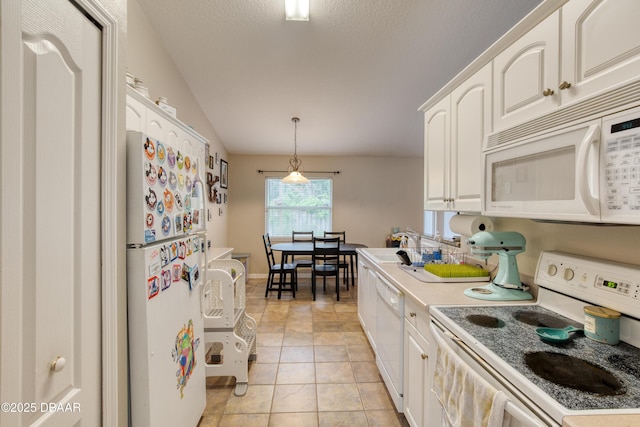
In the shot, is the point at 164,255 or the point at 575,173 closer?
the point at 575,173

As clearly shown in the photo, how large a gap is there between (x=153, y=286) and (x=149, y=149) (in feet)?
1.79

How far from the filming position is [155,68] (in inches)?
89.8

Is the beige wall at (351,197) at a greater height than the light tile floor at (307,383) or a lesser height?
greater

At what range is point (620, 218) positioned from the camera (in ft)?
2.41

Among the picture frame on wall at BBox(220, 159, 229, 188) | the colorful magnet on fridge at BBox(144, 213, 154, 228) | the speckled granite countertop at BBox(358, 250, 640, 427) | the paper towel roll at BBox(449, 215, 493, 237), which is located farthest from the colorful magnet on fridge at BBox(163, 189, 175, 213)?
the picture frame on wall at BBox(220, 159, 229, 188)

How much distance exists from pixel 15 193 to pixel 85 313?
0.42 metres

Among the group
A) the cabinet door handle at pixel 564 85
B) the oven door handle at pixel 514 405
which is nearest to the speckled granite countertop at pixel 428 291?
the oven door handle at pixel 514 405

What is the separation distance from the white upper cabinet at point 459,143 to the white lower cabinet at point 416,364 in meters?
0.66

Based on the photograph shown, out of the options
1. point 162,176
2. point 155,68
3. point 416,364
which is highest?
point 155,68

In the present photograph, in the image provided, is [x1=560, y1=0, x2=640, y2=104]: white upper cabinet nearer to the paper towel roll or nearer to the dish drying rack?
the paper towel roll

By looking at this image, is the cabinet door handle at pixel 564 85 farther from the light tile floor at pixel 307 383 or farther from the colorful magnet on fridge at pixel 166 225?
the light tile floor at pixel 307 383

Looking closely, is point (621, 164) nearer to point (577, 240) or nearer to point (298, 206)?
point (577, 240)

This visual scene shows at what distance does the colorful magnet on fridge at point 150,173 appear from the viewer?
1.01m

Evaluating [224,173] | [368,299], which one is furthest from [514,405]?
[224,173]
